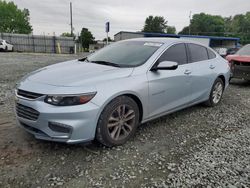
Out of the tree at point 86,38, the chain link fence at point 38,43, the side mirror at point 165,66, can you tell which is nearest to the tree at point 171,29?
the tree at point 86,38

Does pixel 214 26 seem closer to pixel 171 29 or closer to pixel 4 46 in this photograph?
pixel 171 29

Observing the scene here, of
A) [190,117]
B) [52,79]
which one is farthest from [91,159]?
[190,117]

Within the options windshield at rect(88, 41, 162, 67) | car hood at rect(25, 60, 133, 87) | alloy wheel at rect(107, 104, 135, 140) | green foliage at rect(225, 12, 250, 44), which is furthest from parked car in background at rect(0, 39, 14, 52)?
green foliage at rect(225, 12, 250, 44)

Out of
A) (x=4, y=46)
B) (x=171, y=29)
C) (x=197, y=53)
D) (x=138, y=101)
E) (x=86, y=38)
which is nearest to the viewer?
(x=138, y=101)

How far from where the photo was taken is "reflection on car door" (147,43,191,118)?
341cm

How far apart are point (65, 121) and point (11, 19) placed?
2820 inches

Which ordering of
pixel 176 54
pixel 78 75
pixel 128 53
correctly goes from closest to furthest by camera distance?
pixel 78 75 < pixel 128 53 < pixel 176 54

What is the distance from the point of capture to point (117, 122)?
10.0ft

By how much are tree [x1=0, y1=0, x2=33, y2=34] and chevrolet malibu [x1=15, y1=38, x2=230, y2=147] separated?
6915 centimetres

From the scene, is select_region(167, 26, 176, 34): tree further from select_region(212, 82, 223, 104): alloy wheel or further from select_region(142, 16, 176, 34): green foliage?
select_region(212, 82, 223, 104): alloy wheel

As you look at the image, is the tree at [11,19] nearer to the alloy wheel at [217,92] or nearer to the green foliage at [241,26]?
the green foliage at [241,26]

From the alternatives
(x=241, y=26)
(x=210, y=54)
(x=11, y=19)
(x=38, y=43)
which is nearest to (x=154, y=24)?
(x=241, y=26)

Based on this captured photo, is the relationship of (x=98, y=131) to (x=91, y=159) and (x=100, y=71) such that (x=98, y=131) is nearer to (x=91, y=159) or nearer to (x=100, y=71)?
(x=91, y=159)

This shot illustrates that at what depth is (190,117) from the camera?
4.43 metres
